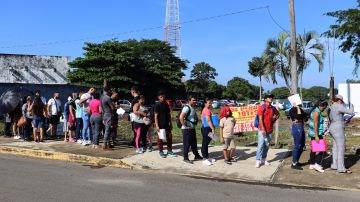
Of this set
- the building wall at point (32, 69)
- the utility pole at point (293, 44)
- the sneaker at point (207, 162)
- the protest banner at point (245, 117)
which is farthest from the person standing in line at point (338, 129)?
the building wall at point (32, 69)

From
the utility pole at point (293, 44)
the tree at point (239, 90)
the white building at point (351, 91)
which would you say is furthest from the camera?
the tree at point (239, 90)

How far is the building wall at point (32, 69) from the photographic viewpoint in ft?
144

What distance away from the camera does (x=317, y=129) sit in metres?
9.83

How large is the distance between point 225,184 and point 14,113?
936 cm

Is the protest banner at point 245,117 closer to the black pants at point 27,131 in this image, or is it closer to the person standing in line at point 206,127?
the person standing in line at point 206,127

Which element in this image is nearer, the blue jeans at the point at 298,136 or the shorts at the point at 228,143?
the blue jeans at the point at 298,136

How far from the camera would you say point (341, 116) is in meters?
9.80

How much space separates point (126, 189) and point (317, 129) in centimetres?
437

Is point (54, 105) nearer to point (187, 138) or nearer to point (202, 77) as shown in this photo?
point (187, 138)

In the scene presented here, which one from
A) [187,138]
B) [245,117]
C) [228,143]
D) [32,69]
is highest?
[32,69]

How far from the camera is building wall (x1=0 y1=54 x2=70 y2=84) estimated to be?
43.8m

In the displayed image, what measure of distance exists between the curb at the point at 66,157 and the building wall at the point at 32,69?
31.7 m

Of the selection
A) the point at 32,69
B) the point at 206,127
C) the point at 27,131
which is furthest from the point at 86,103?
the point at 32,69

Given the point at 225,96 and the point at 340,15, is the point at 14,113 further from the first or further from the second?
the point at 225,96
